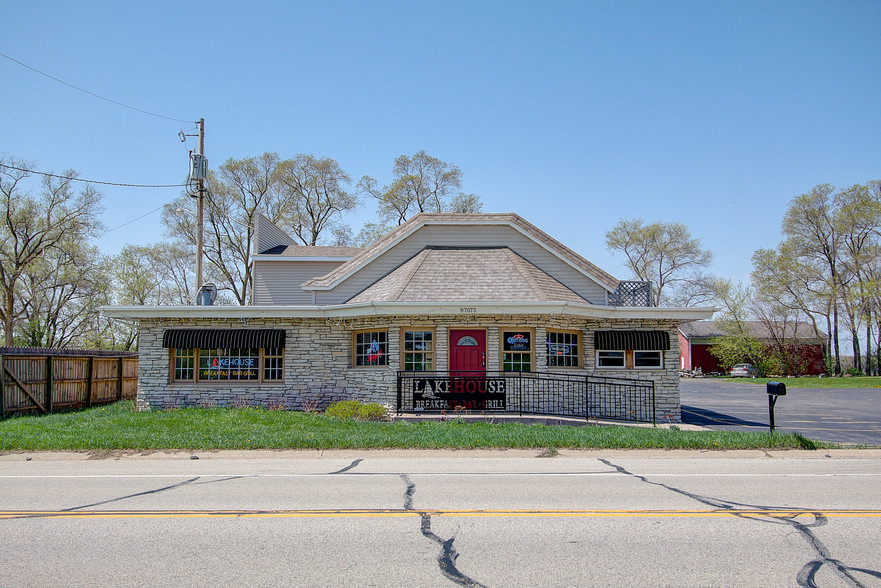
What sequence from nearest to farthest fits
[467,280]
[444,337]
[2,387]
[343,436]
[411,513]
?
[411,513], [343,436], [444,337], [2,387], [467,280]

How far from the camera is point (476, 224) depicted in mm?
20812

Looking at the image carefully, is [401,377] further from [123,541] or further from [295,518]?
[123,541]

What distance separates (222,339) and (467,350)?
301 inches

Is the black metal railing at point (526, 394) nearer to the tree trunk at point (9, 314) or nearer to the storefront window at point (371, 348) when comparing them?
the storefront window at point (371, 348)

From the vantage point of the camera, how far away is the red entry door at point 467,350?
696 inches

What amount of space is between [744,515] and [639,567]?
246 centimetres

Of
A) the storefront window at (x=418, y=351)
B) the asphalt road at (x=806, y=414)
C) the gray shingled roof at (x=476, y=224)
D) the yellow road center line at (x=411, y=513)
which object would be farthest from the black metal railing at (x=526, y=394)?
the yellow road center line at (x=411, y=513)

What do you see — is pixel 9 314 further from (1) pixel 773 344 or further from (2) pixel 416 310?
(1) pixel 773 344

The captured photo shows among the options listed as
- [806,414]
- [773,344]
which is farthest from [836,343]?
[806,414]

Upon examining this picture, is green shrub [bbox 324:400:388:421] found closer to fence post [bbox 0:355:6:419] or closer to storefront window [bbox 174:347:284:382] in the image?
storefront window [bbox 174:347:284:382]

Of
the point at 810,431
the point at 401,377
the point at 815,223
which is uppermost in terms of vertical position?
the point at 815,223

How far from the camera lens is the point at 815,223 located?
48781 millimetres

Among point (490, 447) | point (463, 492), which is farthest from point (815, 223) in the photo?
point (463, 492)

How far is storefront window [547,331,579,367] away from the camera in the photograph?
1806 centimetres
